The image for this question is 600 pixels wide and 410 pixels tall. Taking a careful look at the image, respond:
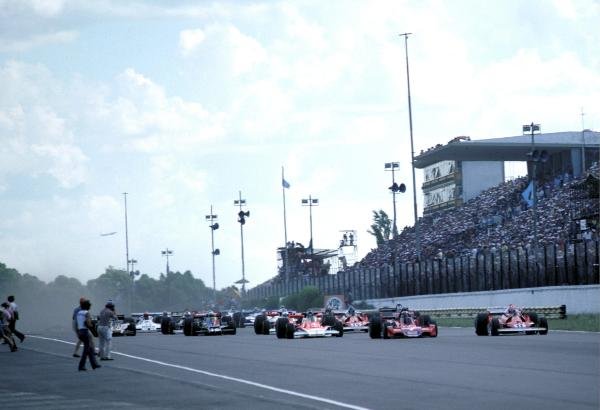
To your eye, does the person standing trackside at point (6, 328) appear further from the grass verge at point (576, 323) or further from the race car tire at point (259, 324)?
the grass verge at point (576, 323)

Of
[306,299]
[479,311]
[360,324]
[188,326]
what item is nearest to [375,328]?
[360,324]

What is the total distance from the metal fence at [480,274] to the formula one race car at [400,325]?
11.6 metres

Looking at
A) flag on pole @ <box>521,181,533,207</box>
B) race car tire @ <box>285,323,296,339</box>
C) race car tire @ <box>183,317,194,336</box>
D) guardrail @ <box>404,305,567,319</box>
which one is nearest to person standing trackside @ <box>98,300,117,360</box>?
race car tire @ <box>285,323,296,339</box>

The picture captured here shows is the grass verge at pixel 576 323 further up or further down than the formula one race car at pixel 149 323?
further down

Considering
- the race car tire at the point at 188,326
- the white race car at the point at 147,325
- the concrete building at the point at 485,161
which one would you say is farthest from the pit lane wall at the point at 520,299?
the concrete building at the point at 485,161

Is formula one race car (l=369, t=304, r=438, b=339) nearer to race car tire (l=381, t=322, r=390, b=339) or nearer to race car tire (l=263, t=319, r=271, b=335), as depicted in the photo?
race car tire (l=381, t=322, r=390, b=339)

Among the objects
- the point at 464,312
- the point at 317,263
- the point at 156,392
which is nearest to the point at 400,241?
the point at 317,263

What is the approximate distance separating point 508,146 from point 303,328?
50.5m

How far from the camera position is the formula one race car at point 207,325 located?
50.1 m

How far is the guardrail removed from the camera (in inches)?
1906

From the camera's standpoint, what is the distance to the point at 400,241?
3467 inches

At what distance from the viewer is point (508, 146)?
90.2 m

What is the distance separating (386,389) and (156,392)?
396 cm

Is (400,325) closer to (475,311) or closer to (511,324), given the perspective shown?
(511,324)
